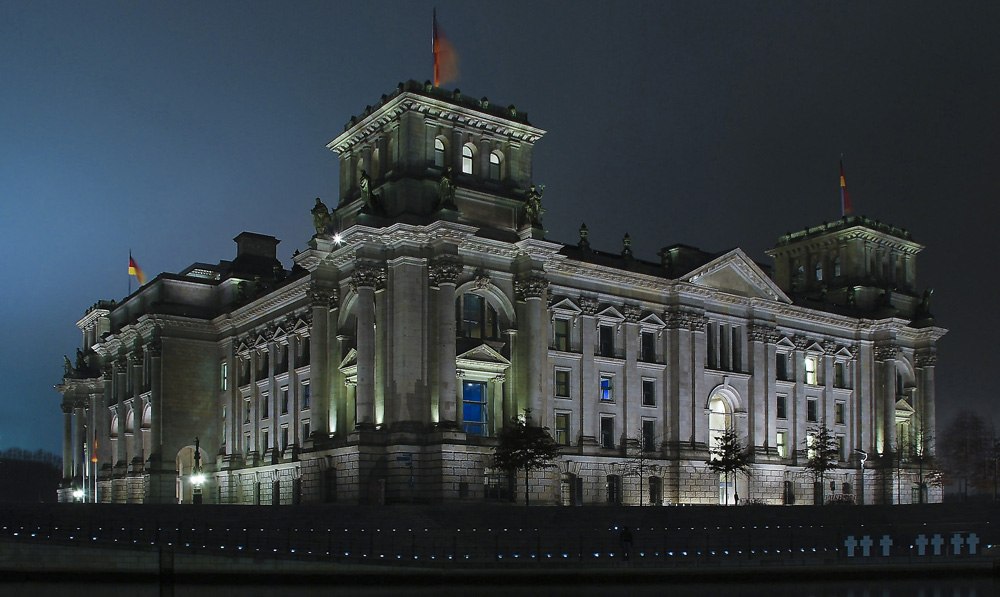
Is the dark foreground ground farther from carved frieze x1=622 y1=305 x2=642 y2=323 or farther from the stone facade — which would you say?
carved frieze x1=622 y1=305 x2=642 y2=323

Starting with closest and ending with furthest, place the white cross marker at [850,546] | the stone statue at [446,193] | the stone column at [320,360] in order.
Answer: the white cross marker at [850,546]
the stone statue at [446,193]
the stone column at [320,360]

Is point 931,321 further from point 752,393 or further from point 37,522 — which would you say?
point 37,522

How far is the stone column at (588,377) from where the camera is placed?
73500 millimetres

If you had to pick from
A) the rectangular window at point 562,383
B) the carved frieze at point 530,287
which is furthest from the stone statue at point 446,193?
the rectangular window at point 562,383

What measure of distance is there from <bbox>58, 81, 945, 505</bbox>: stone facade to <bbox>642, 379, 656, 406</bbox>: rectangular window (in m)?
0.12

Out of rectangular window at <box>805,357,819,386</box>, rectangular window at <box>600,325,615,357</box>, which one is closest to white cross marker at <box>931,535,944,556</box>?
rectangular window at <box>600,325,615,357</box>

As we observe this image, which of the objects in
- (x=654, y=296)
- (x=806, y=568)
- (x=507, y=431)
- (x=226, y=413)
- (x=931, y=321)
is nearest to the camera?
(x=806, y=568)

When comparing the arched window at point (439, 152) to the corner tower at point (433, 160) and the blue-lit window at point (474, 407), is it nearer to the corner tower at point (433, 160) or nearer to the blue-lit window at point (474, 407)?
the corner tower at point (433, 160)

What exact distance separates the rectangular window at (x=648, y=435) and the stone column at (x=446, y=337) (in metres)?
18.4

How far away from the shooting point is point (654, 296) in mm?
79438

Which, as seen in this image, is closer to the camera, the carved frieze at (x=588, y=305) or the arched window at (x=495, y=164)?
the arched window at (x=495, y=164)

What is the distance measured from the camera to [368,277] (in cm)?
6512

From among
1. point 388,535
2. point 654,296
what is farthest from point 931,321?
point 388,535

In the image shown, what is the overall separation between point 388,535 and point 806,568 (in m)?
17.6
